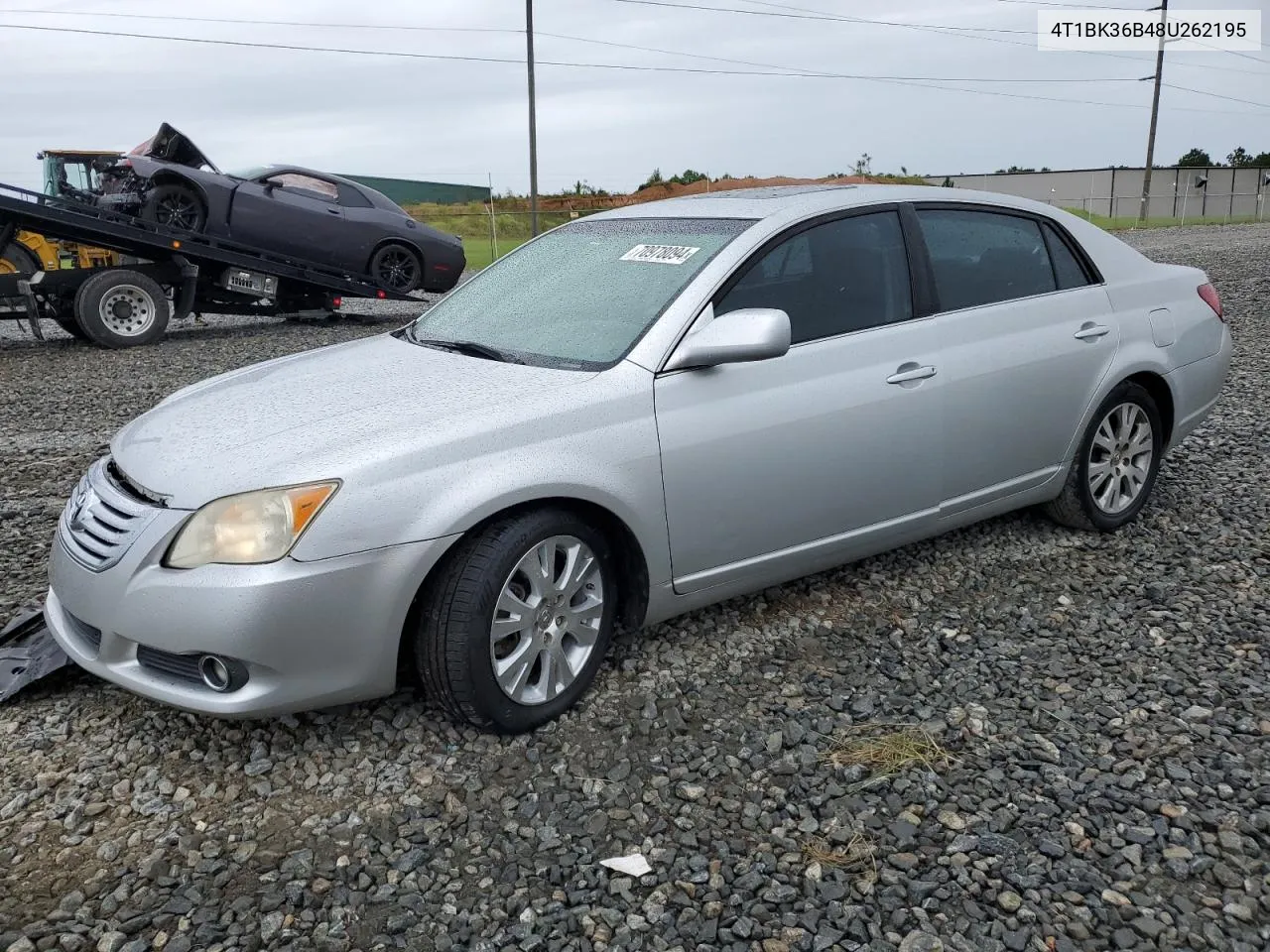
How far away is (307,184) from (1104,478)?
1165 cm

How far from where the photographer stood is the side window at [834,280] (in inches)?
151

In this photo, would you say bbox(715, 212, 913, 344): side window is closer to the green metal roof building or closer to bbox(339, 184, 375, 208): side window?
bbox(339, 184, 375, 208): side window

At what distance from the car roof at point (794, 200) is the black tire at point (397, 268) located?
33.9 feet

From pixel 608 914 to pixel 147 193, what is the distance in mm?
12299

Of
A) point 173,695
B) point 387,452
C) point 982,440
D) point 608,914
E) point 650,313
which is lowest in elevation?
point 608,914

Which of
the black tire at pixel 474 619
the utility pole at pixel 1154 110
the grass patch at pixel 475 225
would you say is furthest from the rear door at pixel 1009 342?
the utility pole at pixel 1154 110

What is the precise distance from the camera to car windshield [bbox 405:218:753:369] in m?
3.69

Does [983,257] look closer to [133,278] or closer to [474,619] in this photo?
[474,619]

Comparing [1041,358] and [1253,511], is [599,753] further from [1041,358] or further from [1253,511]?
[1253,511]

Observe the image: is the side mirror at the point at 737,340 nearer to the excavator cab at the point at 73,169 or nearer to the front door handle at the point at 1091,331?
the front door handle at the point at 1091,331

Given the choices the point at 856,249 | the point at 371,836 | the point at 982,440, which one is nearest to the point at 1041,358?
the point at 982,440

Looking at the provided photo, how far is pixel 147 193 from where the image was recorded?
12.6 metres

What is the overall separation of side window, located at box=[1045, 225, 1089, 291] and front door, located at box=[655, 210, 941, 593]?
96 cm

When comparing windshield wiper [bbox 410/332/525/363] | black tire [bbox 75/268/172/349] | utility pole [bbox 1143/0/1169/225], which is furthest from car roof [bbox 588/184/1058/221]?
utility pole [bbox 1143/0/1169/225]
